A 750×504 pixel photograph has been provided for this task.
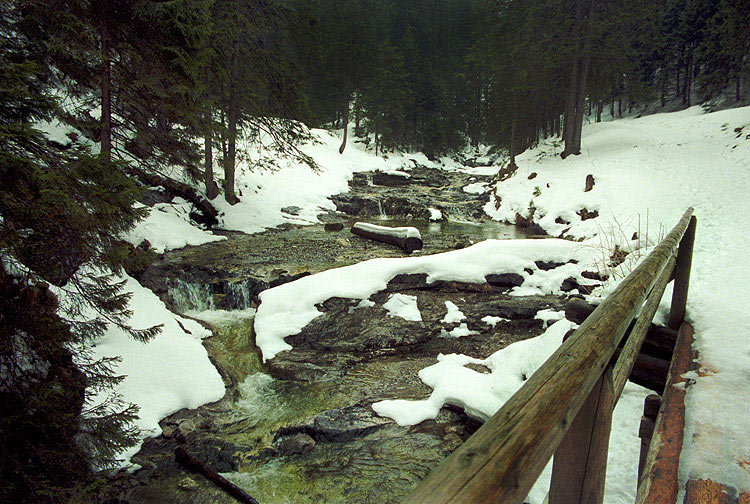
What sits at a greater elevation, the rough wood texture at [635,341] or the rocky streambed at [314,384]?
the rough wood texture at [635,341]

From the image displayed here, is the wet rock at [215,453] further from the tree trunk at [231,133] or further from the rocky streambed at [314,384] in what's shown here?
the tree trunk at [231,133]

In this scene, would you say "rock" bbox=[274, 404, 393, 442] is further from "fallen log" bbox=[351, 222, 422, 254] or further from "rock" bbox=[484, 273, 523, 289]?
"fallen log" bbox=[351, 222, 422, 254]

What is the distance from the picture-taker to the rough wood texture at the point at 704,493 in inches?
65.0

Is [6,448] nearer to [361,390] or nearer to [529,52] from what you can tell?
[361,390]

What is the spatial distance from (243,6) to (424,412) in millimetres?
16662

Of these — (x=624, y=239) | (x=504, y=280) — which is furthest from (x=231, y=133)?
(x=624, y=239)

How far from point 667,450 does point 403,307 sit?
540 centimetres

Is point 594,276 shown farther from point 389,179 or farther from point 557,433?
point 389,179

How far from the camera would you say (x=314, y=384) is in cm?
559

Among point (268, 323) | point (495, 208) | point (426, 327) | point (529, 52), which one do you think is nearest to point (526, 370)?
point (426, 327)

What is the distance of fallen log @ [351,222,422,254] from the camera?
41.0 feet

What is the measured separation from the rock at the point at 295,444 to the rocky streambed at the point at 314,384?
0.04 feet

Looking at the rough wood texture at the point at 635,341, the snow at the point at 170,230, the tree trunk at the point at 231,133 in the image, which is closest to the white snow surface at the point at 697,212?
the rough wood texture at the point at 635,341

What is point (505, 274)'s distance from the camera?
8.45 metres
